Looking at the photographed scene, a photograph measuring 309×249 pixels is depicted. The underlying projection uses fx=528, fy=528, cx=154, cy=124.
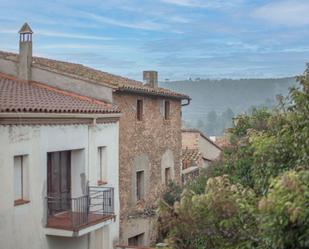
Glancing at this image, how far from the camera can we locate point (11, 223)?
13.0m

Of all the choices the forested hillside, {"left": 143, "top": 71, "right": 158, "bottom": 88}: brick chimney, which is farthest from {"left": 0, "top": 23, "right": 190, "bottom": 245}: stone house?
the forested hillside

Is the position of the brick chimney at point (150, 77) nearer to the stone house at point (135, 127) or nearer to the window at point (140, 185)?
the stone house at point (135, 127)

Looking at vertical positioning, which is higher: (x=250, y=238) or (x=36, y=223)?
(x=250, y=238)

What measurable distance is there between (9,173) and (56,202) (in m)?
2.83

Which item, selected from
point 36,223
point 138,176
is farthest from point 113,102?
point 36,223

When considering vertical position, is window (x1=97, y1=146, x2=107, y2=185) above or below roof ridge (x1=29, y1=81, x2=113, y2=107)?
below

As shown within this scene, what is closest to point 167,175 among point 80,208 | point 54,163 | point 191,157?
point 191,157

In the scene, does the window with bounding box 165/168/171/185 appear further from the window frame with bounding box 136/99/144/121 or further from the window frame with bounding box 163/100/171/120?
the window frame with bounding box 136/99/144/121

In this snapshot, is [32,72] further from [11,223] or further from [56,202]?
[11,223]

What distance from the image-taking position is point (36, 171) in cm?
1391

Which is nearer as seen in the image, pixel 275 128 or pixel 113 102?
pixel 275 128

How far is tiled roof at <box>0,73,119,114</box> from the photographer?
13617 mm

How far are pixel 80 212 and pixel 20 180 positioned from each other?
2.70 meters

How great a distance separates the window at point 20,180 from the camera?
527 inches
